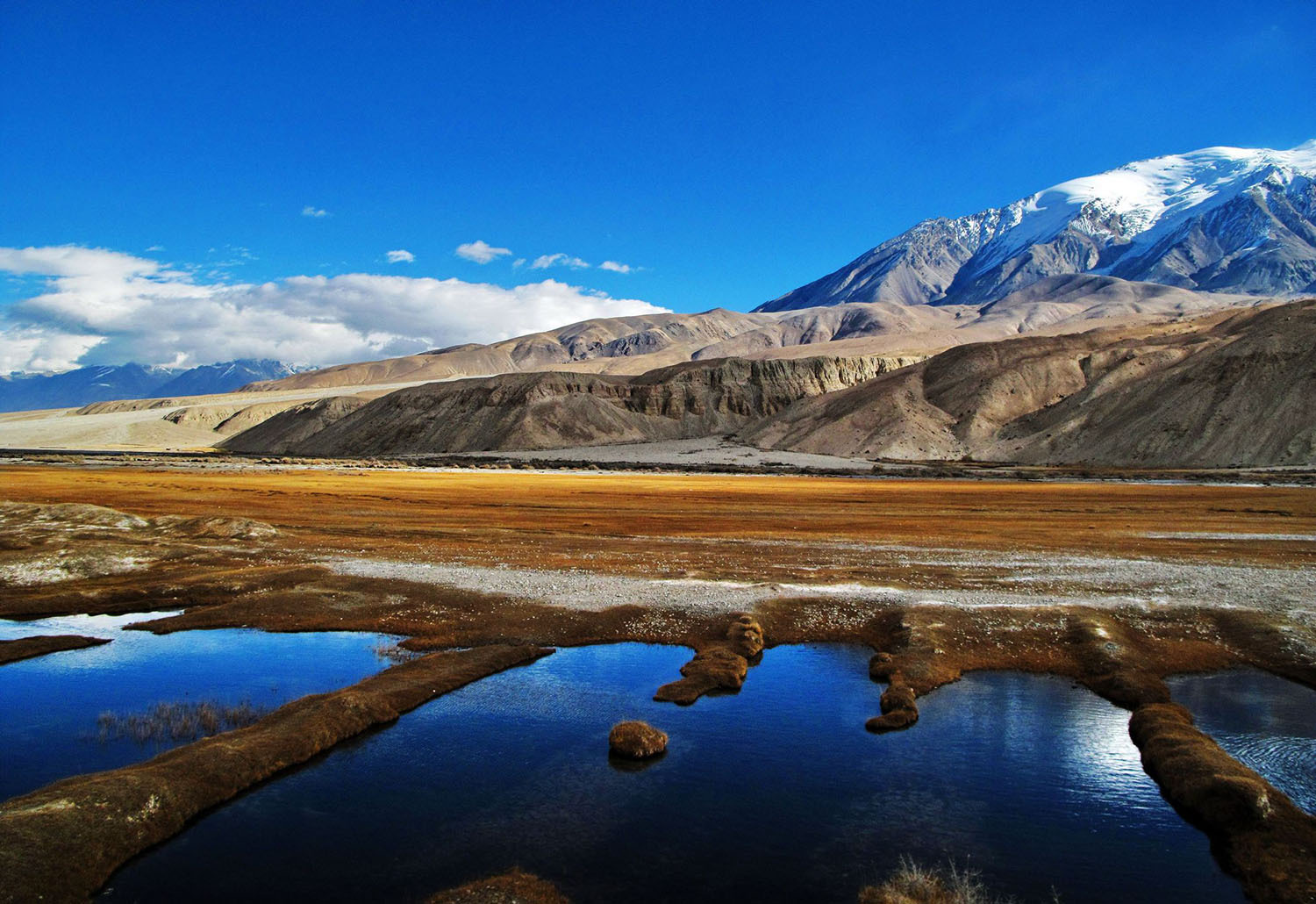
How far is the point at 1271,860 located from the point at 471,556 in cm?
2653

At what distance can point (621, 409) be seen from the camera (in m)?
174

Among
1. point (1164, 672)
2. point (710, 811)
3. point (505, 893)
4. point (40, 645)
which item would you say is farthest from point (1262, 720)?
point (40, 645)

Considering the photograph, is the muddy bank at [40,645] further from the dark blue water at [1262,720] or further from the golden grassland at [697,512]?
the dark blue water at [1262,720]

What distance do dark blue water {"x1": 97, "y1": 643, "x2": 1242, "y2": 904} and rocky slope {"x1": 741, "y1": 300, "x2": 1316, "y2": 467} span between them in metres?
98.8

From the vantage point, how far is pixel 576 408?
16812 cm

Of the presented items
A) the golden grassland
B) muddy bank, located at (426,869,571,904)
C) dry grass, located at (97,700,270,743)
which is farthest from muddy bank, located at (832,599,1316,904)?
the golden grassland

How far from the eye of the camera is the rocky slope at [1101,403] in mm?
96750

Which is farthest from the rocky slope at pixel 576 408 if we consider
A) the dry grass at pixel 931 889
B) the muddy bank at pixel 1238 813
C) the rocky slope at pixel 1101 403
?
the dry grass at pixel 931 889

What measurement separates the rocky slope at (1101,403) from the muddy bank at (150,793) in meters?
104

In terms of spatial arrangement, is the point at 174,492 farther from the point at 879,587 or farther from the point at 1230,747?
the point at 1230,747

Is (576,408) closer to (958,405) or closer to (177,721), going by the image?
(958,405)

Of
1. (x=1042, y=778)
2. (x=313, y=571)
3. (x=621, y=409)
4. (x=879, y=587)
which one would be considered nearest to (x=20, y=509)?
(x=313, y=571)

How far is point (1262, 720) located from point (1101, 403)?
113m


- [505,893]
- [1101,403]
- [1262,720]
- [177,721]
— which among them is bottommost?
[1262,720]
